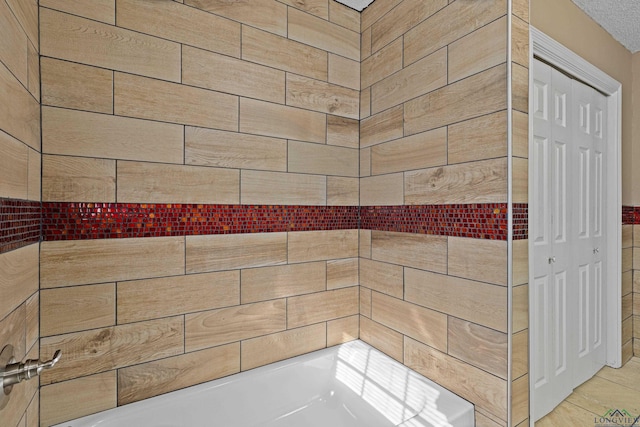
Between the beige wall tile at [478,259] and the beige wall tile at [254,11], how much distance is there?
1.55 m

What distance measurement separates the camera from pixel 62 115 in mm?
1374

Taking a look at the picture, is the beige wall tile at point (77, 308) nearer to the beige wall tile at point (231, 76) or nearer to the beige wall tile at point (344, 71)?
the beige wall tile at point (231, 76)

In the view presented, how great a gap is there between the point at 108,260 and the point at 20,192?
0.47 metres

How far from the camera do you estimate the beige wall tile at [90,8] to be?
136cm

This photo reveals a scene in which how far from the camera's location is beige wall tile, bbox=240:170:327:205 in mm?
1804

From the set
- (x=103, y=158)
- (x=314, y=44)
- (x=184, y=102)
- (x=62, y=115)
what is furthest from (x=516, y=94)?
(x=62, y=115)

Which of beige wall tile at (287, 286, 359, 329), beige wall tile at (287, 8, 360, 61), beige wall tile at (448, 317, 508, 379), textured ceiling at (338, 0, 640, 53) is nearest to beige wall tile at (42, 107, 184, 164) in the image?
beige wall tile at (287, 8, 360, 61)

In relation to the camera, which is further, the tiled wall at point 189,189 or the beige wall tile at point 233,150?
the beige wall tile at point 233,150

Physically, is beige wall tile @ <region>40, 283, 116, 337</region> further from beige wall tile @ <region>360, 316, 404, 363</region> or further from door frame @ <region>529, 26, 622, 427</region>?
door frame @ <region>529, 26, 622, 427</region>

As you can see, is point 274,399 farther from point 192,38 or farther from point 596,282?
point 596,282

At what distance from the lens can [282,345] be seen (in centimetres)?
192

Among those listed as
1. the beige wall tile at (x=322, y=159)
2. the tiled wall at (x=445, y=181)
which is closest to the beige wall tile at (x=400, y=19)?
the tiled wall at (x=445, y=181)

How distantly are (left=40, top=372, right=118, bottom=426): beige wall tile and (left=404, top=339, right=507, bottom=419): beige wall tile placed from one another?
1.50m

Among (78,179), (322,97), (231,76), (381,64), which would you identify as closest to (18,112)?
(78,179)
